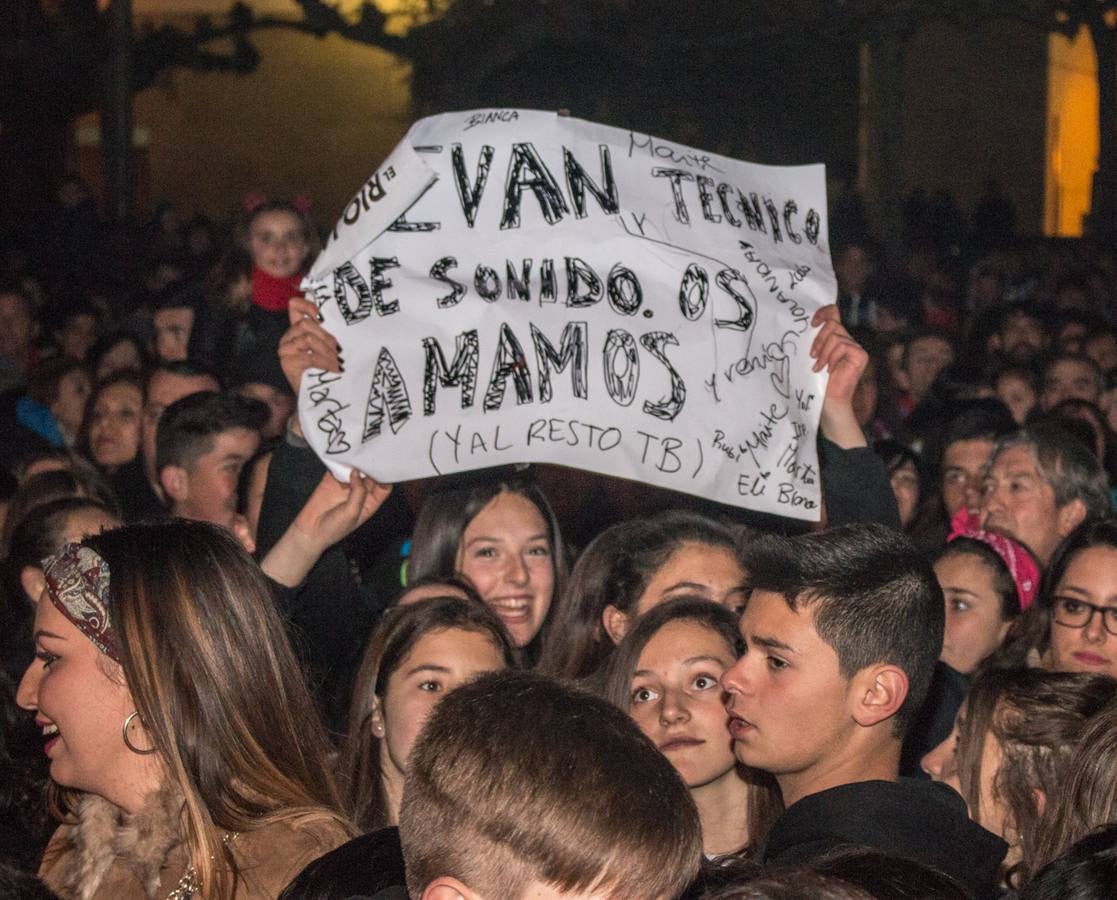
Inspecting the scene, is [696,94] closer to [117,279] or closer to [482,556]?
[117,279]

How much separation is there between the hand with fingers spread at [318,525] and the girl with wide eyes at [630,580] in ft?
2.15

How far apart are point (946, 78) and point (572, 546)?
2064 cm

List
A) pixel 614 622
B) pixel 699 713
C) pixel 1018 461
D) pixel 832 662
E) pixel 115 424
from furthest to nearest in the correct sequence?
1. pixel 115 424
2. pixel 1018 461
3. pixel 614 622
4. pixel 699 713
5. pixel 832 662

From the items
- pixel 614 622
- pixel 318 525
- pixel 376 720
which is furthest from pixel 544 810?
pixel 614 622

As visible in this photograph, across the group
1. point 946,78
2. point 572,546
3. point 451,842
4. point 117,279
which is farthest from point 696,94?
point 451,842

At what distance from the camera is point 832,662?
3.35 metres

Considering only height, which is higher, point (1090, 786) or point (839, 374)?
point (839, 374)

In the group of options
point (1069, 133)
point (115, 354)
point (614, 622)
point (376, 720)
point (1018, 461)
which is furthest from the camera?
point (1069, 133)

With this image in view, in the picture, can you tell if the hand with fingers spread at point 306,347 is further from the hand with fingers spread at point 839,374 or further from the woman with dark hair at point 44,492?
the hand with fingers spread at point 839,374

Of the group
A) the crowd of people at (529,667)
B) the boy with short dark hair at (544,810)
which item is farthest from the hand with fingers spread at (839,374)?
the boy with short dark hair at (544,810)

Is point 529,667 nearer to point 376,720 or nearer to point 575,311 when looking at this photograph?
point 376,720

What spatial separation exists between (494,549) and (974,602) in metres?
1.51

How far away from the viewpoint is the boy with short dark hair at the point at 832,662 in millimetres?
3344

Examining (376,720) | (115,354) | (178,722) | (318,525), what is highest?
(115,354)
